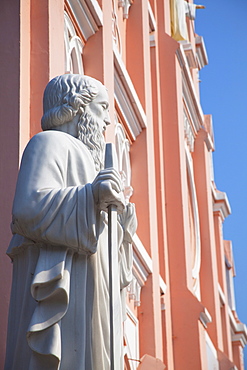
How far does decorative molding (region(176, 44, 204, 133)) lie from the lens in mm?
18970

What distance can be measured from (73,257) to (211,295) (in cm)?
1476

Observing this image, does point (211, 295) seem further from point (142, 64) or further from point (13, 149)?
point (13, 149)

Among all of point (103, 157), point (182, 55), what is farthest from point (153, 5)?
point (103, 157)

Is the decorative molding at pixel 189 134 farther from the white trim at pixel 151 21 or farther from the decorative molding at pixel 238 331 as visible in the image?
the decorative molding at pixel 238 331

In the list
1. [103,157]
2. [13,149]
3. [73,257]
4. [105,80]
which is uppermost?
[105,80]

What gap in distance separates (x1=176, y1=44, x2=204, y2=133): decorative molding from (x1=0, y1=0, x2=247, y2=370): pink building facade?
0.05 meters

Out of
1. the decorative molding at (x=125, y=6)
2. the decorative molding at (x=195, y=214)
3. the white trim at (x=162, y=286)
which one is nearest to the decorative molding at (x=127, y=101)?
the decorative molding at (x=125, y=6)

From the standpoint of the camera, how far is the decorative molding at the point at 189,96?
62.2 feet

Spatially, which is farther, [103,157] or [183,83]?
[183,83]

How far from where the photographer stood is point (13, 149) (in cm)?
809

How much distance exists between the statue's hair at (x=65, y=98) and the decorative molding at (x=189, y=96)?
39.3ft

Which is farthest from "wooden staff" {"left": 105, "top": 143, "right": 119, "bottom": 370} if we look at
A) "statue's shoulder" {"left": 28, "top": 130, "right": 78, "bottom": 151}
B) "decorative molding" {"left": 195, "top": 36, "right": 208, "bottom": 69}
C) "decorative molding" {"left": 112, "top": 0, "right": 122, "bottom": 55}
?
"decorative molding" {"left": 195, "top": 36, "right": 208, "bottom": 69}

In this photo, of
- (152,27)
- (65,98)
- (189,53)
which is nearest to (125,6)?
(152,27)

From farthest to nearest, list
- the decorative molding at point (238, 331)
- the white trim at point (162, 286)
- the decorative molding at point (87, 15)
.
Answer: the decorative molding at point (238, 331), the white trim at point (162, 286), the decorative molding at point (87, 15)
